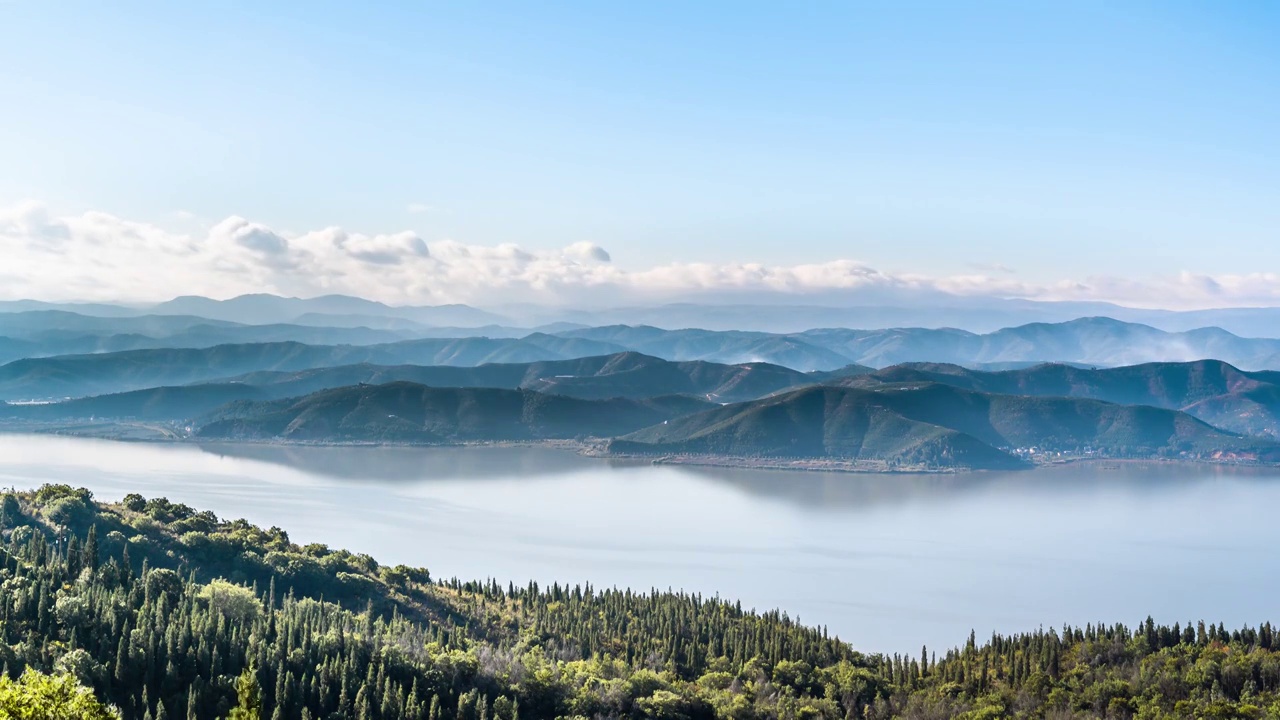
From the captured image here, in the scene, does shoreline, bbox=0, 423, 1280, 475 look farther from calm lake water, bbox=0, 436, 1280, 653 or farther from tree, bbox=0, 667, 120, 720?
tree, bbox=0, 667, 120, 720

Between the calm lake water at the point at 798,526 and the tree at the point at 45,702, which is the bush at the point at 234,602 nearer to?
the tree at the point at 45,702

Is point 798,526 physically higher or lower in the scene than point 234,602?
lower

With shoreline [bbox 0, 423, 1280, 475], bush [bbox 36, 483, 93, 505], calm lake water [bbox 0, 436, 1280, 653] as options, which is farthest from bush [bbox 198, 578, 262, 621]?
shoreline [bbox 0, 423, 1280, 475]

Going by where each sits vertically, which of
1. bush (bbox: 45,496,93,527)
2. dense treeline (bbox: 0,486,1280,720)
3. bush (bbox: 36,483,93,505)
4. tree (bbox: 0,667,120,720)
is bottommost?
dense treeline (bbox: 0,486,1280,720)

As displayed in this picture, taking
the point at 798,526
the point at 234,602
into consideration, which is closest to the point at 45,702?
the point at 234,602

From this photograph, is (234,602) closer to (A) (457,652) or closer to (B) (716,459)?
(A) (457,652)

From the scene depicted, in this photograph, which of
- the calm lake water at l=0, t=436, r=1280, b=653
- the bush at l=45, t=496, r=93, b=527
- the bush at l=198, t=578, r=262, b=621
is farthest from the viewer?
the calm lake water at l=0, t=436, r=1280, b=653

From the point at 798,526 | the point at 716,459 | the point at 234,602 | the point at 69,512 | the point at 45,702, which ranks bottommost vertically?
the point at 798,526
